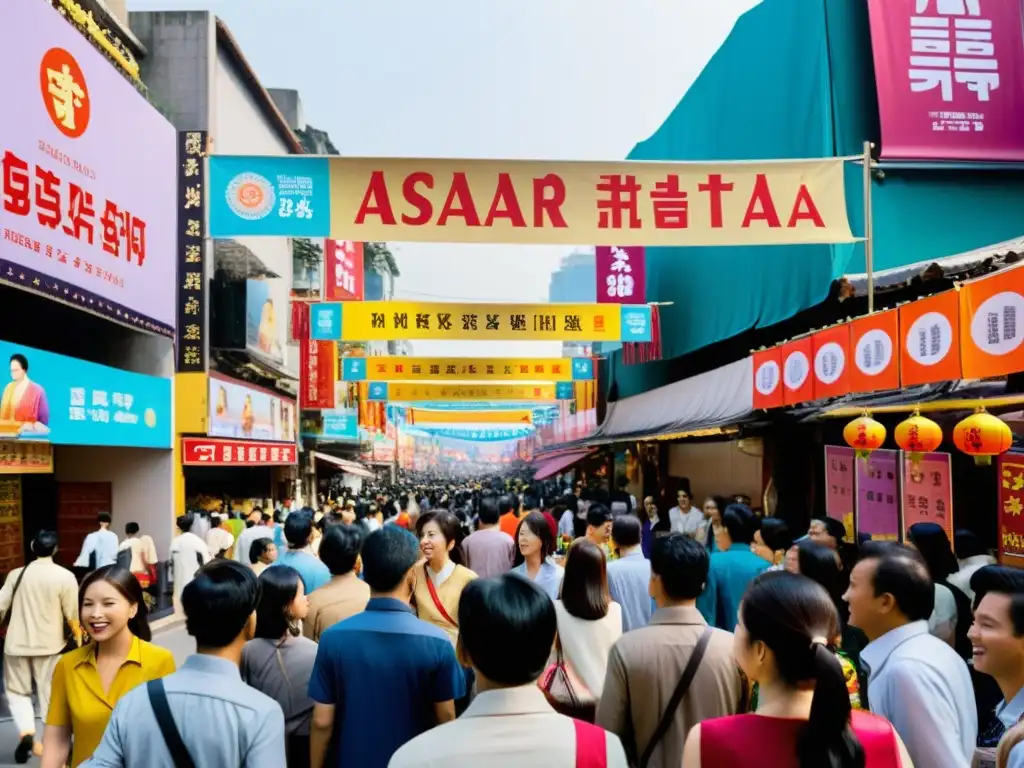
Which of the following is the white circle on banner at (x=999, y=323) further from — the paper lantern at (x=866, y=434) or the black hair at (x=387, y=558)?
the black hair at (x=387, y=558)

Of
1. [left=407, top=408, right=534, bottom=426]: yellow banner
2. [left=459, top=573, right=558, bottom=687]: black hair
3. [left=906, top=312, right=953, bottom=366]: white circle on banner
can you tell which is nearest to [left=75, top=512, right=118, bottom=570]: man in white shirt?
[left=906, top=312, right=953, bottom=366]: white circle on banner

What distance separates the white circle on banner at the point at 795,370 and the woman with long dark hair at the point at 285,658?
7277 mm

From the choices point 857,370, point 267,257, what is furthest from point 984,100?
point 267,257

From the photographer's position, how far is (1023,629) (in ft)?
9.18

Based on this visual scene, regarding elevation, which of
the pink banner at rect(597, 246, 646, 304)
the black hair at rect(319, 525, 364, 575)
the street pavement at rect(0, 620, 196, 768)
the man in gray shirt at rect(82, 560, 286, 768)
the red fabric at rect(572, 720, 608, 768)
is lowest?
Answer: the street pavement at rect(0, 620, 196, 768)

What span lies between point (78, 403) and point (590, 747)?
11.7 metres

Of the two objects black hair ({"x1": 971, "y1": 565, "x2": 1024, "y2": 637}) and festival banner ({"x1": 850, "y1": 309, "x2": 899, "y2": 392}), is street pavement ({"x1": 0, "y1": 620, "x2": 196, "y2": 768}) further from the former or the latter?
festival banner ({"x1": 850, "y1": 309, "x2": 899, "y2": 392})

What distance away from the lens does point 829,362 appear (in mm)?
9266

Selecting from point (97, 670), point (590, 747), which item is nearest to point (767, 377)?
point (97, 670)

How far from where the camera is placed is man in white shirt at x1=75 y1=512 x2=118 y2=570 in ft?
36.8

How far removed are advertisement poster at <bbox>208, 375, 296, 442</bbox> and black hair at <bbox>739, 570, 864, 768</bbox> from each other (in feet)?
53.1

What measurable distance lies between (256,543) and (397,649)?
12.8 feet

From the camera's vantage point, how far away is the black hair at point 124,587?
3.42 m

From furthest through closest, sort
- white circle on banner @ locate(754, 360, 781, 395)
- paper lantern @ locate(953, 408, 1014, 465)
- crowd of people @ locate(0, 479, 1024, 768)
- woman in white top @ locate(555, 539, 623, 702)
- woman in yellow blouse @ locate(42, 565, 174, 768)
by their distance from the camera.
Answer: white circle on banner @ locate(754, 360, 781, 395) < paper lantern @ locate(953, 408, 1014, 465) < woman in white top @ locate(555, 539, 623, 702) < woman in yellow blouse @ locate(42, 565, 174, 768) < crowd of people @ locate(0, 479, 1024, 768)
